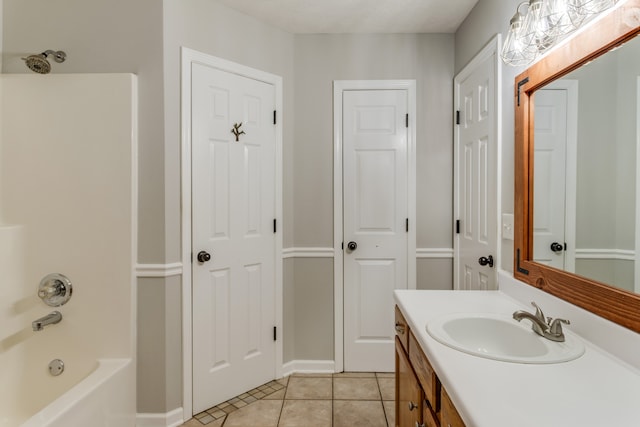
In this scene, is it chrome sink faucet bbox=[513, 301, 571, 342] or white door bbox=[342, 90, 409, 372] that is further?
white door bbox=[342, 90, 409, 372]

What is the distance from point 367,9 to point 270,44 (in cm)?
68

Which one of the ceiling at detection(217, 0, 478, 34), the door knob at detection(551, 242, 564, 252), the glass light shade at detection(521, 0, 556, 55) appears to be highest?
the ceiling at detection(217, 0, 478, 34)

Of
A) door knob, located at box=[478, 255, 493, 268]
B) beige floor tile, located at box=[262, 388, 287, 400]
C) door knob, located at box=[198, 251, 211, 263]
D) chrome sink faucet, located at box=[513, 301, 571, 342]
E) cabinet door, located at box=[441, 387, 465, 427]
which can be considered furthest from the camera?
beige floor tile, located at box=[262, 388, 287, 400]

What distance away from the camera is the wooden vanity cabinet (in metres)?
1.03

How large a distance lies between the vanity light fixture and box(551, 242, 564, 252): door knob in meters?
0.75

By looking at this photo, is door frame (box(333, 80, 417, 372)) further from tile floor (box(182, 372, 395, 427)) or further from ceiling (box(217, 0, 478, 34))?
ceiling (box(217, 0, 478, 34))

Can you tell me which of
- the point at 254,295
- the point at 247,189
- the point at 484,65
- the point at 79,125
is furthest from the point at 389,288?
the point at 79,125

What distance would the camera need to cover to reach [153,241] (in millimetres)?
1994

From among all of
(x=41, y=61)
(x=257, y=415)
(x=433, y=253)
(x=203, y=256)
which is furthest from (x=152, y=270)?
(x=433, y=253)

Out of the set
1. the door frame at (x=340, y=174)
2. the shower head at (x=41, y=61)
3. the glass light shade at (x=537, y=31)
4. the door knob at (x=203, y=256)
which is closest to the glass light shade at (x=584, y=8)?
the glass light shade at (x=537, y=31)

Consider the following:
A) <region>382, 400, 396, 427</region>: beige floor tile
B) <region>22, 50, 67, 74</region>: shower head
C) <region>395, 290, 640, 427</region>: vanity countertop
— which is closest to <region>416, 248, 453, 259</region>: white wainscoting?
<region>382, 400, 396, 427</region>: beige floor tile

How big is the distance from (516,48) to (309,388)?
2.26m

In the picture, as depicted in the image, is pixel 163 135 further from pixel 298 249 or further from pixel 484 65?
pixel 484 65

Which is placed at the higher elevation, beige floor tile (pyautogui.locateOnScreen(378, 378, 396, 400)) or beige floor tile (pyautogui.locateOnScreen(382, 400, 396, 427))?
beige floor tile (pyautogui.locateOnScreen(378, 378, 396, 400))
